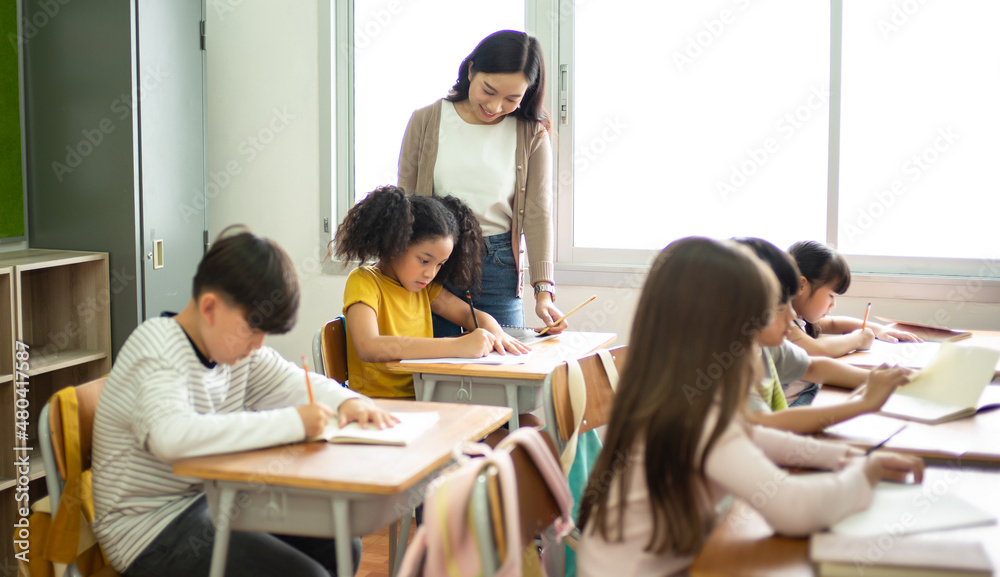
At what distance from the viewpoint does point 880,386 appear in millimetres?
1495

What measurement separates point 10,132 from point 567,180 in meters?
2.11

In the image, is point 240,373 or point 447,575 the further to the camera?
point 240,373

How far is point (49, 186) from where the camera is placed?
10.4 ft

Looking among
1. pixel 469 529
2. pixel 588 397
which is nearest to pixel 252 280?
pixel 469 529

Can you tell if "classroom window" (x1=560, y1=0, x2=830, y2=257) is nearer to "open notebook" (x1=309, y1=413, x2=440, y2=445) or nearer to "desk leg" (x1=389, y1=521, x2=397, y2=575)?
"desk leg" (x1=389, y1=521, x2=397, y2=575)

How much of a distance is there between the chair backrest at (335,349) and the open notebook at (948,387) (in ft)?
4.49

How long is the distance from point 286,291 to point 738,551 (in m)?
0.88

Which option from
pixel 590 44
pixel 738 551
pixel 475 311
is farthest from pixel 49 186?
pixel 738 551

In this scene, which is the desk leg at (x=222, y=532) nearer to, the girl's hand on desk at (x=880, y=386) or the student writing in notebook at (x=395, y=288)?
the student writing in notebook at (x=395, y=288)

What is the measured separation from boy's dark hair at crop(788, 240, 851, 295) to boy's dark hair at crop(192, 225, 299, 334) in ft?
4.65

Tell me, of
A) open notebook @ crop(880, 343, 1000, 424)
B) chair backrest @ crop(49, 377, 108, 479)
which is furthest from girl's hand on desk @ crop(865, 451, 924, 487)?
chair backrest @ crop(49, 377, 108, 479)

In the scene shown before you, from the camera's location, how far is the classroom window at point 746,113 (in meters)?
3.06

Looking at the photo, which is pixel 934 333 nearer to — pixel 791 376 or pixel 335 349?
pixel 791 376

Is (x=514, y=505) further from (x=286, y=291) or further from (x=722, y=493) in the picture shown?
(x=286, y=291)
